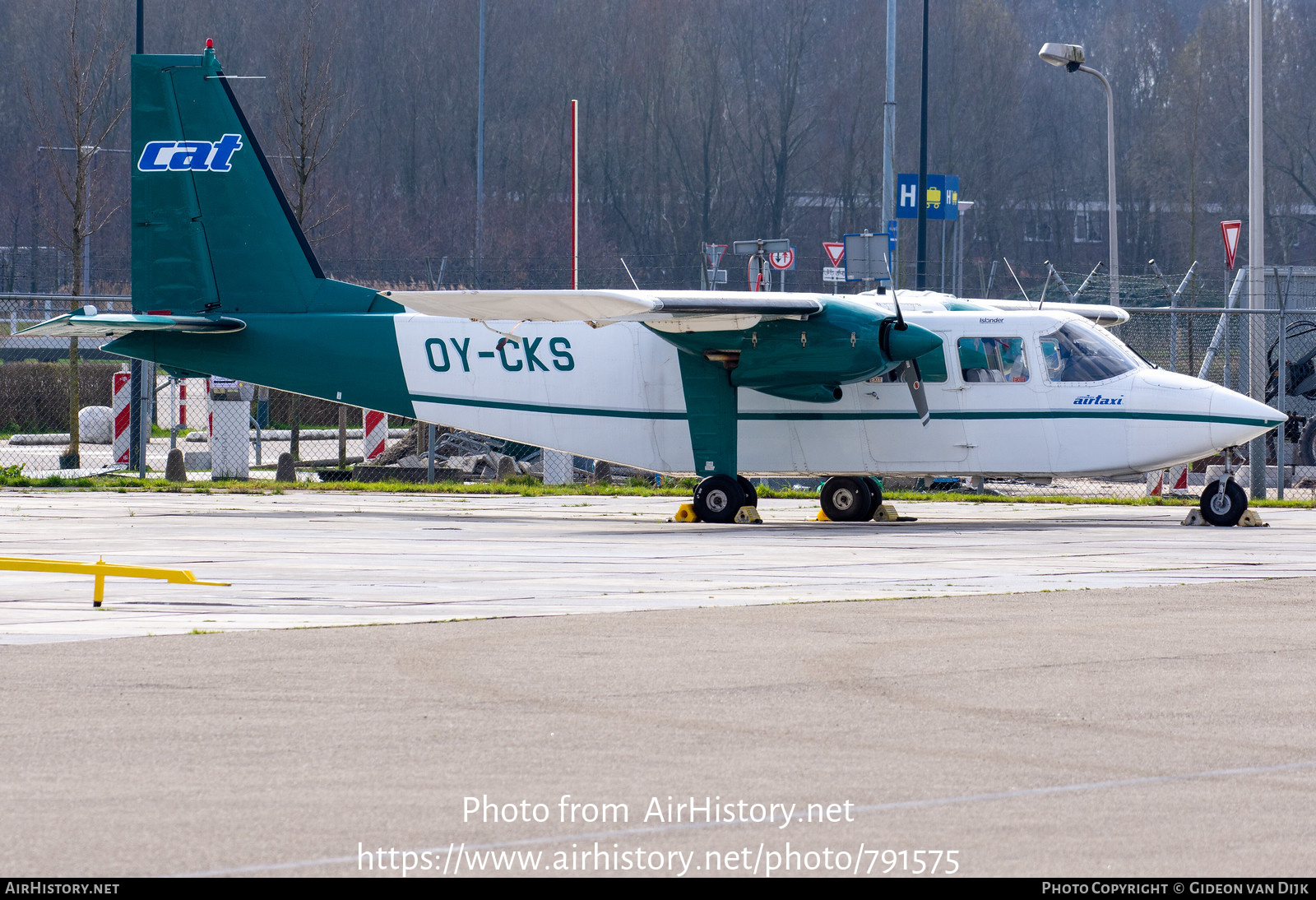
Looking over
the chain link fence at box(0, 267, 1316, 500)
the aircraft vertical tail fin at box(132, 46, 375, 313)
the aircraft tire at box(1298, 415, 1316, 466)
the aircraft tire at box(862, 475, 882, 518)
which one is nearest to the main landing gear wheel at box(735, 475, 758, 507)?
the aircraft tire at box(862, 475, 882, 518)

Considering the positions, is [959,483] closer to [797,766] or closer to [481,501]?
[481,501]

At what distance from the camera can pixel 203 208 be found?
20.2m

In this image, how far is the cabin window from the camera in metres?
18.0

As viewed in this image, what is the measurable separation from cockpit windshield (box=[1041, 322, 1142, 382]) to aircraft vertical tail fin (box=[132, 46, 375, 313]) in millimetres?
8595

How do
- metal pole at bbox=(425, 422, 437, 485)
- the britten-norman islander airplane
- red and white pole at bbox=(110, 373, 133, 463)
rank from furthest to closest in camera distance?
red and white pole at bbox=(110, 373, 133, 463)
metal pole at bbox=(425, 422, 437, 485)
the britten-norman islander airplane

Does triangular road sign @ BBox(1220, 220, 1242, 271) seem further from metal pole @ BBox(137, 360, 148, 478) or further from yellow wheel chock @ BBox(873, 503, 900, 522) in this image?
metal pole @ BBox(137, 360, 148, 478)

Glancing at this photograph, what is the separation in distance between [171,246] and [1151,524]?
505 inches

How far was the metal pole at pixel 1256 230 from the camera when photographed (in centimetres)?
2134

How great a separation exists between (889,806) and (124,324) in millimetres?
15692

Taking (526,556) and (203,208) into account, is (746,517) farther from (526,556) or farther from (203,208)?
(203,208)

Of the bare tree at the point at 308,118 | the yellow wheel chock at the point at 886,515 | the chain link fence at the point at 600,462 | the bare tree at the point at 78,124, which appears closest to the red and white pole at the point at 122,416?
the chain link fence at the point at 600,462

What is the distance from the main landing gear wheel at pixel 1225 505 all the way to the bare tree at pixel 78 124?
715 inches

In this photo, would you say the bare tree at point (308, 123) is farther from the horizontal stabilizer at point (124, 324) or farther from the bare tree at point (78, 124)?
the horizontal stabilizer at point (124, 324)

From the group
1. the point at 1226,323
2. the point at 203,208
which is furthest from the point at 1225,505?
the point at 203,208
